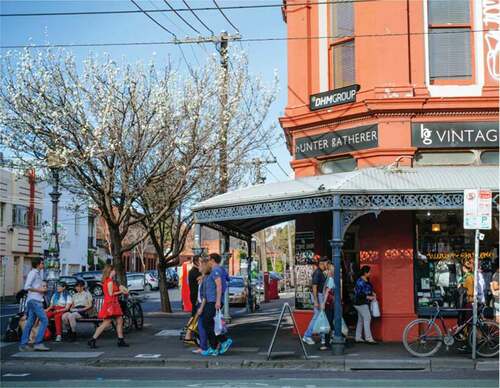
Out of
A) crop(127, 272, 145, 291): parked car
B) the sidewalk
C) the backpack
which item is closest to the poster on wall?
the sidewalk

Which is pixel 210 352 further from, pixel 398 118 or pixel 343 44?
pixel 343 44

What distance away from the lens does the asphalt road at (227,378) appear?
974cm

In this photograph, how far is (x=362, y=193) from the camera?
13.3 metres

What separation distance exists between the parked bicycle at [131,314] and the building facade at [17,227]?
920 inches

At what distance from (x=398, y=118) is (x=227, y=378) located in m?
7.51

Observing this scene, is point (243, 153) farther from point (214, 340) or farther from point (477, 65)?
point (214, 340)

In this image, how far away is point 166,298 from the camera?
24.7 meters

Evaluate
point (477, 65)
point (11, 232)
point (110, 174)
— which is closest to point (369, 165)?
point (477, 65)

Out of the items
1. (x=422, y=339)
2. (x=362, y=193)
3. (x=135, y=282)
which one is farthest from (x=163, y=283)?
(x=135, y=282)

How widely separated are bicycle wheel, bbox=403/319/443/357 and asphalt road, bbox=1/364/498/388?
126 cm

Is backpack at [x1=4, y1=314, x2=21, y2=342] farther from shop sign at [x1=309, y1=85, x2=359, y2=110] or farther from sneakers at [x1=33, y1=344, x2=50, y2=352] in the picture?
shop sign at [x1=309, y1=85, x2=359, y2=110]

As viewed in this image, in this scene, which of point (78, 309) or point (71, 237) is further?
point (71, 237)

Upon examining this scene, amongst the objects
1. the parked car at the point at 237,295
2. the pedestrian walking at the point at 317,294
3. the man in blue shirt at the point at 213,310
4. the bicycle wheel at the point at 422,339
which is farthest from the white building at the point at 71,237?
the bicycle wheel at the point at 422,339

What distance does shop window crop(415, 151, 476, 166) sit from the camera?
1532 cm
